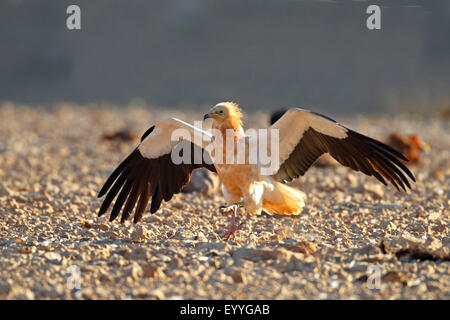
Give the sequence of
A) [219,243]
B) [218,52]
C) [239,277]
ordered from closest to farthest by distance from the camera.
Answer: [239,277], [219,243], [218,52]

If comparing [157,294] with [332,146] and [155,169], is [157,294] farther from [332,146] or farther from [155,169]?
[155,169]

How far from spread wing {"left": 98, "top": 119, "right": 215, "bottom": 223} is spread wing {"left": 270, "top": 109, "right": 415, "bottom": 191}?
103 cm

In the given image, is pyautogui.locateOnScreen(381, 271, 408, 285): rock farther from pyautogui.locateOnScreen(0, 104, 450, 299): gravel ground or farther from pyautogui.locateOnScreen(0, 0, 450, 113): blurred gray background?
pyautogui.locateOnScreen(0, 0, 450, 113): blurred gray background

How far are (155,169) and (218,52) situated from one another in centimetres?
2353

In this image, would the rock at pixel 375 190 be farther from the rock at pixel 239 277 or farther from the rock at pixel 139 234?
the rock at pixel 239 277

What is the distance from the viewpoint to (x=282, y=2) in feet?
104

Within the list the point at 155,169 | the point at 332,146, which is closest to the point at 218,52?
the point at 155,169

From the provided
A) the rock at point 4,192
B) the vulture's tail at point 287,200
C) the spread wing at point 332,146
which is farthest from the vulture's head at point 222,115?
the rock at point 4,192

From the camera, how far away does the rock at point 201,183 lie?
8.81 meters

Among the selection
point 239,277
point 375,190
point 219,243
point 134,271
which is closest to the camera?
point 239,277

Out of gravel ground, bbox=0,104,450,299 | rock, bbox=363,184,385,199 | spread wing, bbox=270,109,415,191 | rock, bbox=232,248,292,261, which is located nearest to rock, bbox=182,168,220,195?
gravel ground, bbox=0,104,450,299

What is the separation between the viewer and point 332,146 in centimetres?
644

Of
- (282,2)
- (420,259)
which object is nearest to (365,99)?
(282,2)
